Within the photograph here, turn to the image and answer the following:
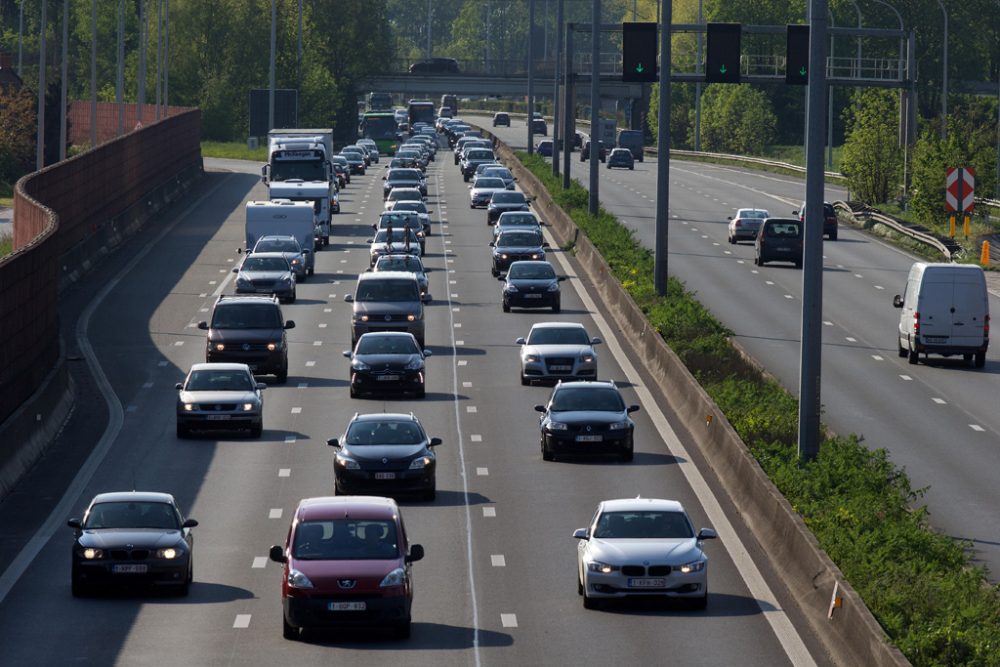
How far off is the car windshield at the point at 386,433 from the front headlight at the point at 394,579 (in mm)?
9496

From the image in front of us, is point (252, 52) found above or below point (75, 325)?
above

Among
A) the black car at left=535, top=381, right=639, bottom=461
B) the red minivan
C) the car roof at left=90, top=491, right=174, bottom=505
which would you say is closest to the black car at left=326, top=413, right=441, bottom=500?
the black car at left=535, top=381, right=639, bottom=461

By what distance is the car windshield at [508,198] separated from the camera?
8438cm

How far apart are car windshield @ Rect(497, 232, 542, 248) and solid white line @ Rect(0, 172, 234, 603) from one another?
39.3ft

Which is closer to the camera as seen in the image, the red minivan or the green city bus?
the red minivan

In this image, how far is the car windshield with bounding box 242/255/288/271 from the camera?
190 feet

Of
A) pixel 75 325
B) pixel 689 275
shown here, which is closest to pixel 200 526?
pixel 75 325

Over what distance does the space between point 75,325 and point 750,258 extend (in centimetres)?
2800

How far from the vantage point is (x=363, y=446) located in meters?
31.5

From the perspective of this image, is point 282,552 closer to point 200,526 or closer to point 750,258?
point 200,526

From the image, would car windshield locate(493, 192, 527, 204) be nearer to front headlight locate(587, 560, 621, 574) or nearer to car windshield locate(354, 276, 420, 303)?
car windshield locate(354, 276, 420, 303)

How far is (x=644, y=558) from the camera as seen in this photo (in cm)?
2336

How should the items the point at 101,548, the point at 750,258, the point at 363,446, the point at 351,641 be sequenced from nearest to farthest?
the point at 351,641, the point at 101,548, the point at 363,446, the point at 750,258

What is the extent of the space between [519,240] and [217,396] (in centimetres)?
2852
